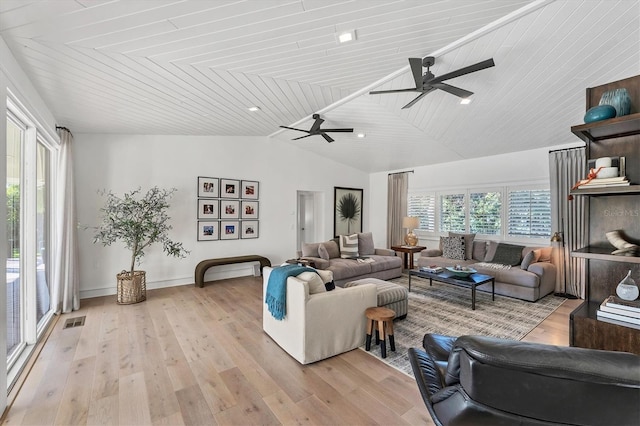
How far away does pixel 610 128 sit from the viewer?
163 centimetres

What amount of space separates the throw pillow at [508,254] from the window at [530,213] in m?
0.46

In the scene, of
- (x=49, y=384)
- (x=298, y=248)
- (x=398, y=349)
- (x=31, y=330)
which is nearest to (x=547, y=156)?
(x=398, y=349)

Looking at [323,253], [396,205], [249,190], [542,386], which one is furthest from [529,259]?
[249,190]

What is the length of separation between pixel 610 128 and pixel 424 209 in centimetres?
533

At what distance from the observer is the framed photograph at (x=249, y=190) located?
19.5 feet

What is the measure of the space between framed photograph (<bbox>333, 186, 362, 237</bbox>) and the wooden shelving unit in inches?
229

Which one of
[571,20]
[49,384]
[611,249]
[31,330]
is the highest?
[571,20]

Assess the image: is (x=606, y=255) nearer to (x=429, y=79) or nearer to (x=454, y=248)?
(x=429, y=79)

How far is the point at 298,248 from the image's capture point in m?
7.12

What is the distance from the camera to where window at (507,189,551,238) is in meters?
4.99

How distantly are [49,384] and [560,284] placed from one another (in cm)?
663

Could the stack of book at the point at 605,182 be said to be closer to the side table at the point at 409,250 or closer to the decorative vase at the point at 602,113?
the decorative vase at the point at 602,113

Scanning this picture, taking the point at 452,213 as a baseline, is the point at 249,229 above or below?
below

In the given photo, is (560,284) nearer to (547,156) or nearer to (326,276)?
(547,156)
